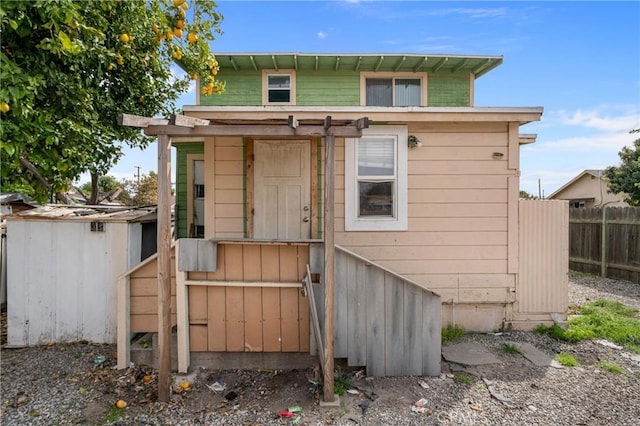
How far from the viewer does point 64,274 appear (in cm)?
404

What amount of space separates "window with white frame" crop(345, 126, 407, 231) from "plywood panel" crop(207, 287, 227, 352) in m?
1.85

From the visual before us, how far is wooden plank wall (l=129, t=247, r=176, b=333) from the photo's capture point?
134 inches

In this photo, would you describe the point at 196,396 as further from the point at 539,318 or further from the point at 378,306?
the point at 539,318

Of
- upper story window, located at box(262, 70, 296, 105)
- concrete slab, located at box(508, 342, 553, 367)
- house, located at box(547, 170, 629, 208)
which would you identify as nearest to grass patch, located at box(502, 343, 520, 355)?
concrete slab, located at box(508, 342, 553, 367)

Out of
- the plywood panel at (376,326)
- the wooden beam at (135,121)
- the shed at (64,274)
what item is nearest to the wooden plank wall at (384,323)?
the plywood panel at (376,326)

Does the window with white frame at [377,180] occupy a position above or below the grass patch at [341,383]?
above

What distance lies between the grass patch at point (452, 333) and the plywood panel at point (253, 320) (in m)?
2.36

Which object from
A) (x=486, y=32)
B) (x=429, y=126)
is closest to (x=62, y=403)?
(x=429, y=126)

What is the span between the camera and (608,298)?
20.5 feet

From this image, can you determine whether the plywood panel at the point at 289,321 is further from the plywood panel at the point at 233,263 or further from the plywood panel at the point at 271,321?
the plywood panel at the point at 233,263

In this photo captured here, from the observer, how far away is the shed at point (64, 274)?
3.99 metres

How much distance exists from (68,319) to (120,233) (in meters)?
1.24

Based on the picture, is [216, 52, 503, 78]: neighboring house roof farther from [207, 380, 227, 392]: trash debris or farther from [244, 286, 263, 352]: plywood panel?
[207, 380, 227, 392]: trash debris

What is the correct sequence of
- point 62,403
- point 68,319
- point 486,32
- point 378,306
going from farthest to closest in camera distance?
point 486,32 < point 68,319 < point 378,306 < point 62,403
